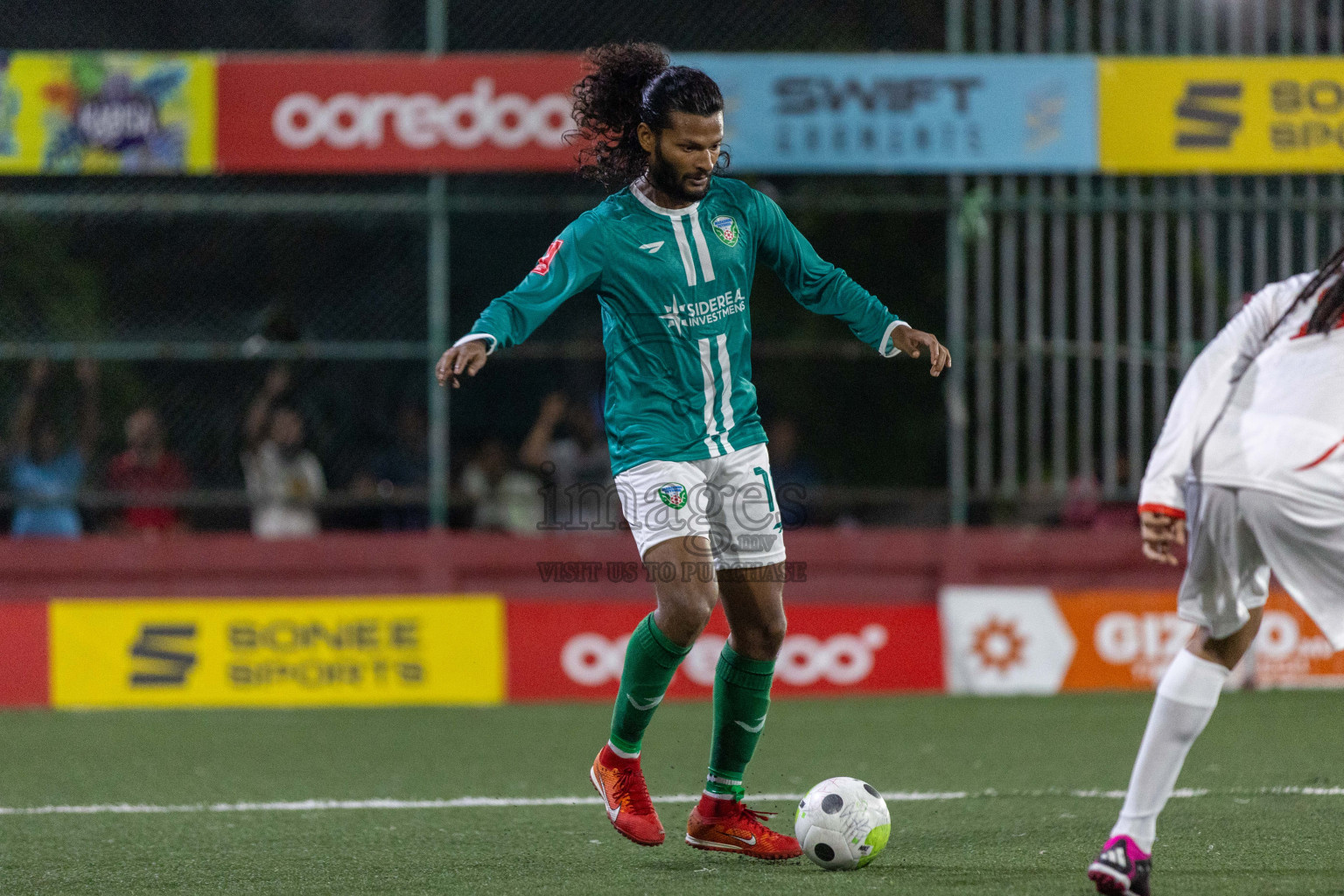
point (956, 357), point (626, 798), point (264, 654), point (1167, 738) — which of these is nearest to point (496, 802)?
point (626, 798)

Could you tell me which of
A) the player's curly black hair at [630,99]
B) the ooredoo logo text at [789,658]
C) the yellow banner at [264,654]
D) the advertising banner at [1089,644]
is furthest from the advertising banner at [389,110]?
the player's curly black hair at [630,99]

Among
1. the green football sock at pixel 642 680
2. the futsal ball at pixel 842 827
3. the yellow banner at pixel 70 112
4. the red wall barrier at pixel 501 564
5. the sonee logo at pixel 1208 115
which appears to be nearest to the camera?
the futsal ball at pixel 842 827

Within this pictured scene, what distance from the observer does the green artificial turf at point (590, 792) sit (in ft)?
14.9

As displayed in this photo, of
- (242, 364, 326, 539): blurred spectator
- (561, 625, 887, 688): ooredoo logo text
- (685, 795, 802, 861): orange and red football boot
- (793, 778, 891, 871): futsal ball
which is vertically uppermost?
(242, 364, 326, 539): blurred spectator

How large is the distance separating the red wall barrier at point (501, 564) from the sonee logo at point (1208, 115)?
267 centimetres

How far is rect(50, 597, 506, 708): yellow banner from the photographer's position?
33.4 ft

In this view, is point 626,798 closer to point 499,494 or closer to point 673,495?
point 673,495

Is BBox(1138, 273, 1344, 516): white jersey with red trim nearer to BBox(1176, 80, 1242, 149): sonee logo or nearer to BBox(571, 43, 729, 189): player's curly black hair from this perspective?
BBox(571, 43, 729, 189): player's curly black hair

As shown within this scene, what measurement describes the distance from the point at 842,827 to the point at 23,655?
7.14 m

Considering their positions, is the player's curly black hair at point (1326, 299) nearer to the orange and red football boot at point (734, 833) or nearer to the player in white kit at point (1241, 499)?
the player in white kit at point (1241, 499)

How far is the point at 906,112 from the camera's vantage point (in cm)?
1092

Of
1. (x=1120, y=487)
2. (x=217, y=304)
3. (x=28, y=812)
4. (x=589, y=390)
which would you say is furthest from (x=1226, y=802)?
(x=217, y=304)

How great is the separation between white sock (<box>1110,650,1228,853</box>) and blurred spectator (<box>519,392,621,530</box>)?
713cm

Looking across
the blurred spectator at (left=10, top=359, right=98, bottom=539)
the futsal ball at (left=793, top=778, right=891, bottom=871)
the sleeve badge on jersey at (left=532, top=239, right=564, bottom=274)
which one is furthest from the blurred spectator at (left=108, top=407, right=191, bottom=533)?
the futsal ball at (left=793, top=778, right=891, bottom=871)
